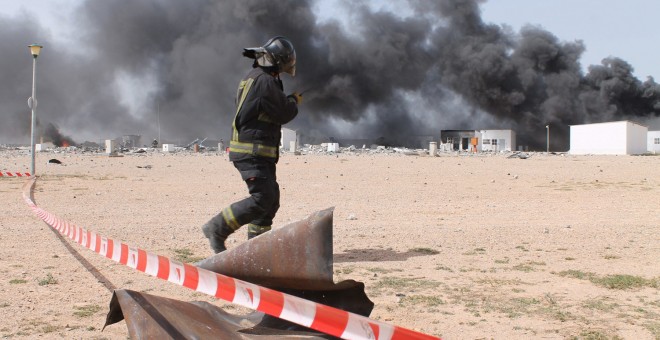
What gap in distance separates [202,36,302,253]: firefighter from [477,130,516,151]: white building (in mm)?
53590

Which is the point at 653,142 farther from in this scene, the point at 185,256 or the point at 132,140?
the point at 185,256

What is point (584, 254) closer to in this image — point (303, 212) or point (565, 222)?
point (565, 222)

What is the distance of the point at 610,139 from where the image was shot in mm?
44469

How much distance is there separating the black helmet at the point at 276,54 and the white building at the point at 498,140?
53.6m

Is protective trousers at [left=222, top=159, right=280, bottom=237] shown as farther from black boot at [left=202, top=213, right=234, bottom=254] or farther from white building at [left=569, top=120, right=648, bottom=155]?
white building at [left=569, top=120, right=648, bottom=155]

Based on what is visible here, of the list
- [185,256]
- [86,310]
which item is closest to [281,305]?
[86,310]

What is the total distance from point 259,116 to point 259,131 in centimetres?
12

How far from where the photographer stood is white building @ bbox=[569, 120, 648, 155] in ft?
142

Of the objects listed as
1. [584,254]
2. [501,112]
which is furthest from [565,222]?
[501,112]

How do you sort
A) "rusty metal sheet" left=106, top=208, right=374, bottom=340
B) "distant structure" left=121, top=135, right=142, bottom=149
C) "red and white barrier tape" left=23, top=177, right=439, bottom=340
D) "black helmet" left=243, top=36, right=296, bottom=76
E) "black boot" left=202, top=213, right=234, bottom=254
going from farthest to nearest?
"distant structure" left=121, top=135, right=142, bottom=149, "black boot" left=202, top=213, right=234, bottom=254, "black helmet" left=243, top=36, right=296, bottom=76, "rusty metal sheet" left=106, top=208, right=374, bottom=340, "red and white barrier tape" left=23, top=177, right=439, bottom=340

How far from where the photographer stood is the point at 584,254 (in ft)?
19.7

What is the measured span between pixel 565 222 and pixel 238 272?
6.21m

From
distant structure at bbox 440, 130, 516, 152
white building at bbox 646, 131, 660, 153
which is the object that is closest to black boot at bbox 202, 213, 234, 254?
distant structure at bbox 440, 130, 516, 152

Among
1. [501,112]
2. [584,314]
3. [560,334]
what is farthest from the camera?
[501,112]
